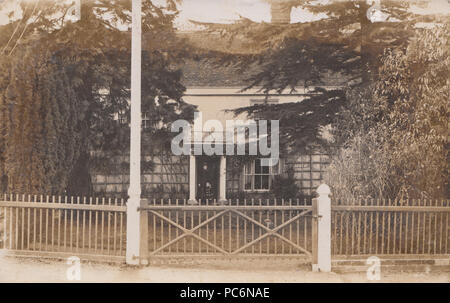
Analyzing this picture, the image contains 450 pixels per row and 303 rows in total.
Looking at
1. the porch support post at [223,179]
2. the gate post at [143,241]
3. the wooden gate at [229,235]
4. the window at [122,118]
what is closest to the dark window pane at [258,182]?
the wooden gate at [229,235]

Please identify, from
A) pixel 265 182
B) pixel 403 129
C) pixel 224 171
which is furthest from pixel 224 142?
pixel 403 129

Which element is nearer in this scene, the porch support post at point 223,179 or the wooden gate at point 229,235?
the wooden gate at point 229,235

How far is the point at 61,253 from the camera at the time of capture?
7531 millimetres

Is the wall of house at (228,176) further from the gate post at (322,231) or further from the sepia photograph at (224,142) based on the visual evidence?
the gate post at (322,231)

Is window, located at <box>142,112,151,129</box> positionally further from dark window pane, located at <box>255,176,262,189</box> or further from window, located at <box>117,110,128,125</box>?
dark window pane, located at <box>255,176,262,189</box>

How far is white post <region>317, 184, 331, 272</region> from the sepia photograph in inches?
1.3

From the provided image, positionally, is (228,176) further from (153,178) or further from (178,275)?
(178,275)

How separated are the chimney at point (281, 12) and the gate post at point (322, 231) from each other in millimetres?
5050

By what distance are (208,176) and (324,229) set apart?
632 cm

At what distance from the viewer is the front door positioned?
12.9 meters

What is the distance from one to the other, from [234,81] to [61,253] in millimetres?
6824

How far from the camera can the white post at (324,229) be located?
7.24 metres

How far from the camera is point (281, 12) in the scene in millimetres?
10719

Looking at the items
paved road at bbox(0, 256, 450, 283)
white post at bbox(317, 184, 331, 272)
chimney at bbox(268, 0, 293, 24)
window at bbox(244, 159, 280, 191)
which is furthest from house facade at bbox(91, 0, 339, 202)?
white post at bbox(317, 184, 331, 272)
